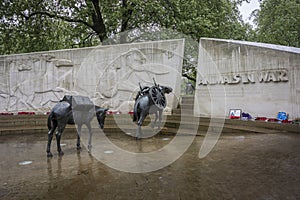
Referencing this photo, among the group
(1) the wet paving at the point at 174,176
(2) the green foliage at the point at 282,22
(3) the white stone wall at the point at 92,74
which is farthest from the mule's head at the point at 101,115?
(2) the green foliage at the point at 282,22

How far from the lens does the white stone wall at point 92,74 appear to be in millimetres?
11562

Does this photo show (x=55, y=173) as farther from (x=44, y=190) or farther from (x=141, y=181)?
(x=141, y=181)

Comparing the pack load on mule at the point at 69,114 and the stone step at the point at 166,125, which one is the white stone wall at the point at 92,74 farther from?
the pack load on mule at the point at 69,114

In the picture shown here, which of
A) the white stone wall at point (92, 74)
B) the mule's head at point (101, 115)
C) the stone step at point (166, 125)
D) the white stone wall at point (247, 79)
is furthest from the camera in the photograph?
the white stone wall at point (92, 74)

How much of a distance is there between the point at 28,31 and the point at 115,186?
16.3 metres

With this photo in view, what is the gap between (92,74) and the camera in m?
12.8

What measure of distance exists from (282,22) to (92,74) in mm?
14723

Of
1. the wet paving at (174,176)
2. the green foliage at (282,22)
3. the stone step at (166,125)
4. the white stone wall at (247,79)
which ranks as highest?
the green foliage at (282,22)

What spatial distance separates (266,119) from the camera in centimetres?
841

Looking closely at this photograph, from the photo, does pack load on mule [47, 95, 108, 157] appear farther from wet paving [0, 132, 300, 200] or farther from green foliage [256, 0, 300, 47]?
green foliage [256, 0, 300, 47]

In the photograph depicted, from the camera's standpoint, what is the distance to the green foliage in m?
17.7

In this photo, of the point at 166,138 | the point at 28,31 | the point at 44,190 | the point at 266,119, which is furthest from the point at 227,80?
the point at 28,31

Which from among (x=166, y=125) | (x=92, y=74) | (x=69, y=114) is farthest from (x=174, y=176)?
(x=92, y=74)

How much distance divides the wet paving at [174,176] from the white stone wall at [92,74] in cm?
623
